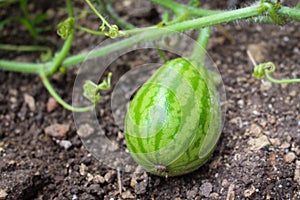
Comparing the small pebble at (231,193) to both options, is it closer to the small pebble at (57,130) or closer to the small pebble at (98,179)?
the small pebble at (98,179)

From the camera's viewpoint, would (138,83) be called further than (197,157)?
Yes

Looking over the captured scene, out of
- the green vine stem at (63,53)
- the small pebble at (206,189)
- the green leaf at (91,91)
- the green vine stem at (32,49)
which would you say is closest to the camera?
the small pebble at (206,189)

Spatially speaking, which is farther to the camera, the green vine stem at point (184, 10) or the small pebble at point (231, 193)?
the green vine stem at point (184, 10)

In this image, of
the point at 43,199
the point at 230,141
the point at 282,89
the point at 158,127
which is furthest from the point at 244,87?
the point at 43,199

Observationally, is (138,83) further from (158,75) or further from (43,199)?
(43,199)

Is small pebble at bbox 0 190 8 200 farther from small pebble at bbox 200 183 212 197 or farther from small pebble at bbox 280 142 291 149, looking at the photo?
small pebble at bbox 280 142 291 149

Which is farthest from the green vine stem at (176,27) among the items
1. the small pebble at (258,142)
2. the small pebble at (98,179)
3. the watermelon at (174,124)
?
the small pebble at (98,179)

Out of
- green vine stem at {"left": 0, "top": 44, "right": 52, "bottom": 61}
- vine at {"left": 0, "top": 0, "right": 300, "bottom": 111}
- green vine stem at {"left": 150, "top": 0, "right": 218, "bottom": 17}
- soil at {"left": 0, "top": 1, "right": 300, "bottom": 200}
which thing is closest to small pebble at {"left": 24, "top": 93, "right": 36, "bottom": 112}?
soil at {"left": 0, "top": 1, "right": 300, "bottom": 200}
